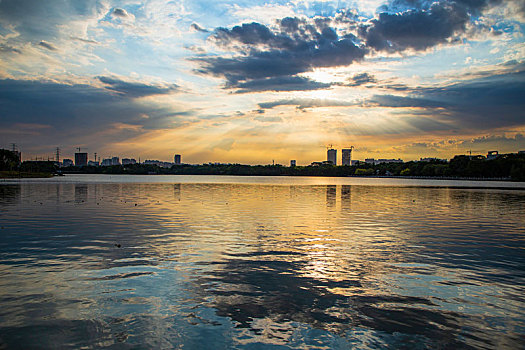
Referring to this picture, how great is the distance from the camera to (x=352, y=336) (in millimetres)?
9578

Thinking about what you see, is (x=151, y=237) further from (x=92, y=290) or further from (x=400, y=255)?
(x=400, y=255)

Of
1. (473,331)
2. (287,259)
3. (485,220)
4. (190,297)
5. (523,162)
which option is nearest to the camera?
(473,331)

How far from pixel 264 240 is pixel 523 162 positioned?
708 feet

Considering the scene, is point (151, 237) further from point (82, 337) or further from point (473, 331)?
point (473, 331)

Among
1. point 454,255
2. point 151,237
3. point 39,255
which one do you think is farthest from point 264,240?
point 39,255

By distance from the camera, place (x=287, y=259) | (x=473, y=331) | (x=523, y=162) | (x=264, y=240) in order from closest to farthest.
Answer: (x=473, y=331)
(x=287, y=259)
(x=264, y=240)
(x=523, y=162)

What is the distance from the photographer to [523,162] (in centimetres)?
19125

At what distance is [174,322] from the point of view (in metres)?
10.3

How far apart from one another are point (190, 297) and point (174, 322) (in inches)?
73.6

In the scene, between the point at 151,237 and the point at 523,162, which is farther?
the point at 523,162

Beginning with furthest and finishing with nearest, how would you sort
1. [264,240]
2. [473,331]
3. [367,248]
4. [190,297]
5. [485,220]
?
[485,220] → [264,240] → [367,248] → [190,297] → [473,331]

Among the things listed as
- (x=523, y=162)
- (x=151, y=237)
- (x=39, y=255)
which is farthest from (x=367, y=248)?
(x=523, y=162)

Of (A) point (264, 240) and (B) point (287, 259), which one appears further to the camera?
(A) point (264, 240)

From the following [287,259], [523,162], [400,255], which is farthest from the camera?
[523,162]
